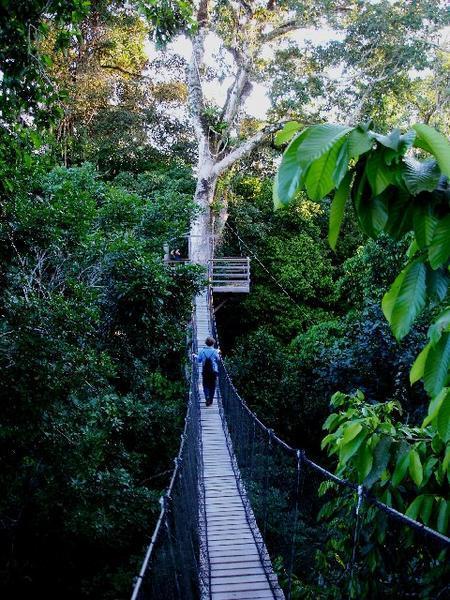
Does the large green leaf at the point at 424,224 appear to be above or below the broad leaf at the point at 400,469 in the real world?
above

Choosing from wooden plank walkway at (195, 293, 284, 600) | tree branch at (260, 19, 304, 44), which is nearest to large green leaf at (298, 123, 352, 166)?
wooden plank walkway at (195, 293, 284, 600)

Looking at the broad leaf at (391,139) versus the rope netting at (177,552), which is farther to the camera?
the rope netting at (177,552)

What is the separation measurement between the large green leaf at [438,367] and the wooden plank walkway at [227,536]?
266 centimetres

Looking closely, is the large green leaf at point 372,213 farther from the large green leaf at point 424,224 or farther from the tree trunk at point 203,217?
the tree trunk at point 203,217

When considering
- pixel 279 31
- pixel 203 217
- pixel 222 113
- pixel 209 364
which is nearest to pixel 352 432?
pixel 209 364

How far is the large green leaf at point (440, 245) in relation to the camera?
68 centimetres

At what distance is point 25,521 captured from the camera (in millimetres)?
4953

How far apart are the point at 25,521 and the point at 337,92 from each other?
1036cm

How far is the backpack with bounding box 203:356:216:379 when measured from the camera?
19.9 feet

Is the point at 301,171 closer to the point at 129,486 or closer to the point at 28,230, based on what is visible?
the point at 28,230

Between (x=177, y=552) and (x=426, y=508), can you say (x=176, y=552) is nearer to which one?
(x=177, y=552)

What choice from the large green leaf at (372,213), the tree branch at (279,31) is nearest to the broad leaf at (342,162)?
the large green leaf at (372,213)

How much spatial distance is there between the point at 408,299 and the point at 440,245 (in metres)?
0.10

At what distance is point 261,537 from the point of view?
3.66m
